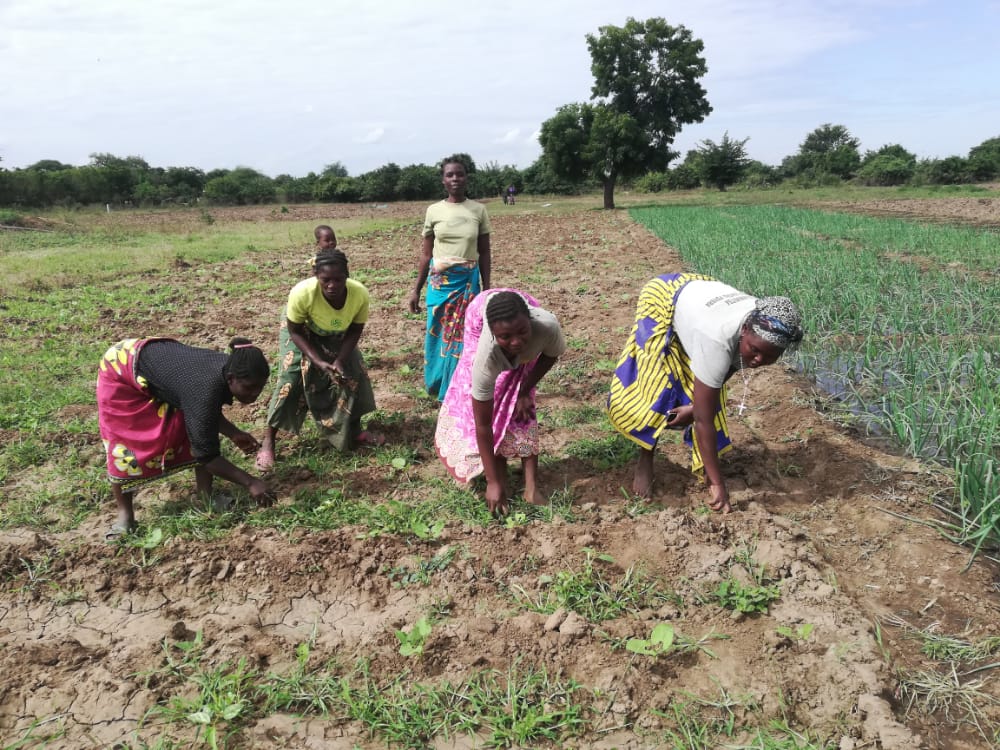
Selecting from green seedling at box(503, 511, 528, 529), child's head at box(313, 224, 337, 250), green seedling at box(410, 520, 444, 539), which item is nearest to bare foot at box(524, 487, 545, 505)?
green seedling at box(503, 511, 528, 529)

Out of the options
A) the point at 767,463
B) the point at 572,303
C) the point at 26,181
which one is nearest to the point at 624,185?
the point at 26,181

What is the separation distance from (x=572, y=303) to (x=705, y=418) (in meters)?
4.83

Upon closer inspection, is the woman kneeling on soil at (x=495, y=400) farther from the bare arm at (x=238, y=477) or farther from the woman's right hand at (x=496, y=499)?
the bare arm at (x=238, y=477)

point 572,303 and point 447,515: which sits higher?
point 572,303

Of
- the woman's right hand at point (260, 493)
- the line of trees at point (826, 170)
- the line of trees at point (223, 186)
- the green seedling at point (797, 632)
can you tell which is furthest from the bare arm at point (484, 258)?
the line of trees at point (826, 170)

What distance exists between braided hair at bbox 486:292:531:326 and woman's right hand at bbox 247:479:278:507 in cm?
137

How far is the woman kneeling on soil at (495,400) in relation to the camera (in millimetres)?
2508

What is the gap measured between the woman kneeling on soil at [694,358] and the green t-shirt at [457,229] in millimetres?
1181

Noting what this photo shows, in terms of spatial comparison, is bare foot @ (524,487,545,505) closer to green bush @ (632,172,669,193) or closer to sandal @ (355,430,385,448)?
sandal @ (355,430,385,448)

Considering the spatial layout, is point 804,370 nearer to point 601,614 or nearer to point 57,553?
point 601,614

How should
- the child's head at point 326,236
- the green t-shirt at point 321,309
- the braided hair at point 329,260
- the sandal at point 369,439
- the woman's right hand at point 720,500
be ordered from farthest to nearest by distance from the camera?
1. the child's head at point 326,236
2. the sandal at point 369,439
3. the green t-shirt at point 321,309
4. the braided hair at point 329,260
5. the woman's right hand at point 720,500

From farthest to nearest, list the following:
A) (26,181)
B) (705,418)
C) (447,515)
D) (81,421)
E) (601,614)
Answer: (26,181)
(81,421)
(447,515)
(705,418)
(601,614)

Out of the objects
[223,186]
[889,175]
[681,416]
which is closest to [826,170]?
[889,175]

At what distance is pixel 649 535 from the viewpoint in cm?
262
